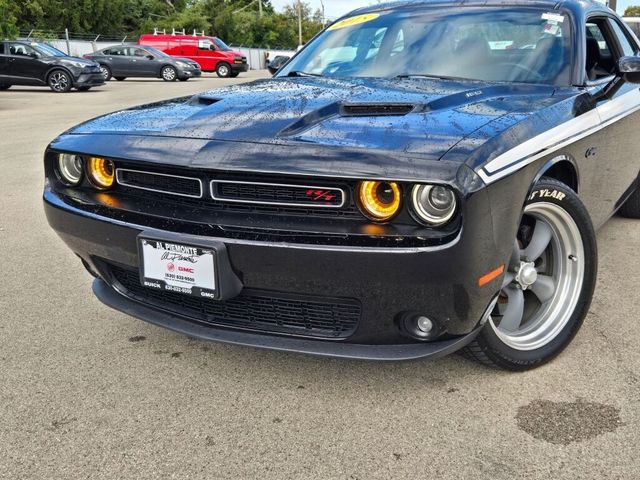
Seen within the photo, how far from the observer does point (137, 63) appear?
24.8 metres

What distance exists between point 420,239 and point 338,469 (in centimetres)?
75

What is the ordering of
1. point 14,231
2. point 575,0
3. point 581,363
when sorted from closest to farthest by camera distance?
point 581,363, point 575,0, point 14,231

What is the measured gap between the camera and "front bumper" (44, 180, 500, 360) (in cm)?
189

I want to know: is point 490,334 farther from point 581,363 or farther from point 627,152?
point 627,152

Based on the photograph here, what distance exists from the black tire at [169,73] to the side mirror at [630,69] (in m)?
23.7

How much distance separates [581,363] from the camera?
2.56m

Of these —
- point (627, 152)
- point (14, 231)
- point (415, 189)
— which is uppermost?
point (415, 189)

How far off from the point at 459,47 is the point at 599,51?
97cm

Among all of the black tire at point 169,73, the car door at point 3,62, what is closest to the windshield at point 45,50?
the car door at point 3,62

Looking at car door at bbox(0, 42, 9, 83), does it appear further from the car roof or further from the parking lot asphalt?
the parking lot asphalt

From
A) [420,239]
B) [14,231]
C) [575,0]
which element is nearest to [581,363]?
[420,239]

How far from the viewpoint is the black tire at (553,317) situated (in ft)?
7.59

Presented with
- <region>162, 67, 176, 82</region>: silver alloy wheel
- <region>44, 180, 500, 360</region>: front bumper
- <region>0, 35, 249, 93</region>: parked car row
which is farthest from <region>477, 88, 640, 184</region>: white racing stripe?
<region>162, 67, 176, 82</region>: silver alloy wheel

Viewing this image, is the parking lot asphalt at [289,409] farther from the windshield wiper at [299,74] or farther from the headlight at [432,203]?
the windshield wiper at [299,74]
